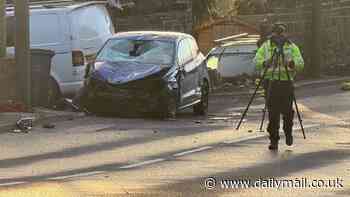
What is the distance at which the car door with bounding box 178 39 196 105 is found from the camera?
16344 millimetres

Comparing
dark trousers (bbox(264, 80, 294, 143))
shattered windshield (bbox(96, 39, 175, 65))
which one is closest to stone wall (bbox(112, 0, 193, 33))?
shattered windshield (bbox(96, 39, 175, 65))

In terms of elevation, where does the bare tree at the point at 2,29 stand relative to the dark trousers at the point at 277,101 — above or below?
above

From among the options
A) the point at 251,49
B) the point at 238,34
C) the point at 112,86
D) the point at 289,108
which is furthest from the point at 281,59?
the point at 238,34

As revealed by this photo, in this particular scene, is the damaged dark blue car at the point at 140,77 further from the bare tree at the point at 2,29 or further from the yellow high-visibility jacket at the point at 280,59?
the yellow high-visibility jacket at the point at 280,59

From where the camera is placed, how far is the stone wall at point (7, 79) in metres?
15.5

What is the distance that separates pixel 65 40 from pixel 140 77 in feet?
7.34

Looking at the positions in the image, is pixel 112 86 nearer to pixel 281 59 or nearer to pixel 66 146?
pixel 66 146

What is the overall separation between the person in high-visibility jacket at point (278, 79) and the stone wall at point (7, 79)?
5.65 meters

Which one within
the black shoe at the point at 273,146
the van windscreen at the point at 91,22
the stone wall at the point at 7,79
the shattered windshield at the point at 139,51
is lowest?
the black shoe at the point at 273,146

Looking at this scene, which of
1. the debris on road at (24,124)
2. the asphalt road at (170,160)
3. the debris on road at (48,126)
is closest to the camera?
the asphalt road at (170,160)

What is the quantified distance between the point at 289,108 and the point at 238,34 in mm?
16660

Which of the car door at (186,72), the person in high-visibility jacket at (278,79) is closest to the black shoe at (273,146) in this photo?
the person in high-visibility jacket at (278,79)

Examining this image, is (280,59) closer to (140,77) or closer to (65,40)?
(140,77)

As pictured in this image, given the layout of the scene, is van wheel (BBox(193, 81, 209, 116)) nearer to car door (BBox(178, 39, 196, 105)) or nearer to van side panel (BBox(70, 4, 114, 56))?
car door (BBox(178, 39, 196, 105))
